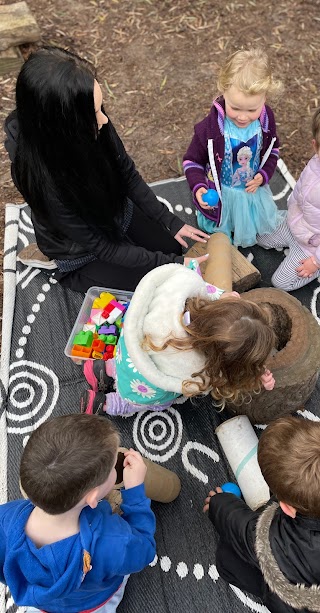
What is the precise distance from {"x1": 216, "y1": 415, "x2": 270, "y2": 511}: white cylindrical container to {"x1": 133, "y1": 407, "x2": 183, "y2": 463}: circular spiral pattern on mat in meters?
0.24

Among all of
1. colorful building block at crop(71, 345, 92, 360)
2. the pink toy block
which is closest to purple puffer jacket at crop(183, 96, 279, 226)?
the pink toy block

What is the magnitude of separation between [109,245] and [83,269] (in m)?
0.28

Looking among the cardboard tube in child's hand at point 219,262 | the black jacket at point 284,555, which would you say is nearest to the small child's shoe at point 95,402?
the cardboard tube in child's hand at point 219,262

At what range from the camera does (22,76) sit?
1843 mm

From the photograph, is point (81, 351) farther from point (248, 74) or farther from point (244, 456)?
point (248, 74)

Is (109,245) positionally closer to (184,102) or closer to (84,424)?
(84,424)

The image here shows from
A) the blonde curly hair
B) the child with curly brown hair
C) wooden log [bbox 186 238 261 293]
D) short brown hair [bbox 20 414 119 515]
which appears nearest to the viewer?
short brown hair [bbox 20 414 119 515]

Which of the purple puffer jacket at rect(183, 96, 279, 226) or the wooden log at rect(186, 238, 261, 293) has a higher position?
the purple puffer jacket at rect(183, 96, 279, 226)

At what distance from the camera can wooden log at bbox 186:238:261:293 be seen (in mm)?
2730

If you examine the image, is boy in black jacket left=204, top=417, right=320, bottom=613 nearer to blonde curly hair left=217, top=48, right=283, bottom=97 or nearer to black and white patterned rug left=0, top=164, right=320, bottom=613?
black and white patterned rug left=0, top=164, right=320, bottom=613

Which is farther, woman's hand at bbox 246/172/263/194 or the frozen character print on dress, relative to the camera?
woman's hand at bbox 246/172/263/194

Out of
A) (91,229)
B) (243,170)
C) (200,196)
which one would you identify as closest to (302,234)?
(243,170)

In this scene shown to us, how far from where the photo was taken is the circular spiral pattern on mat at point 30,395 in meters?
2.54

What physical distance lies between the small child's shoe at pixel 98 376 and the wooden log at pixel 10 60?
2686 millimetres
